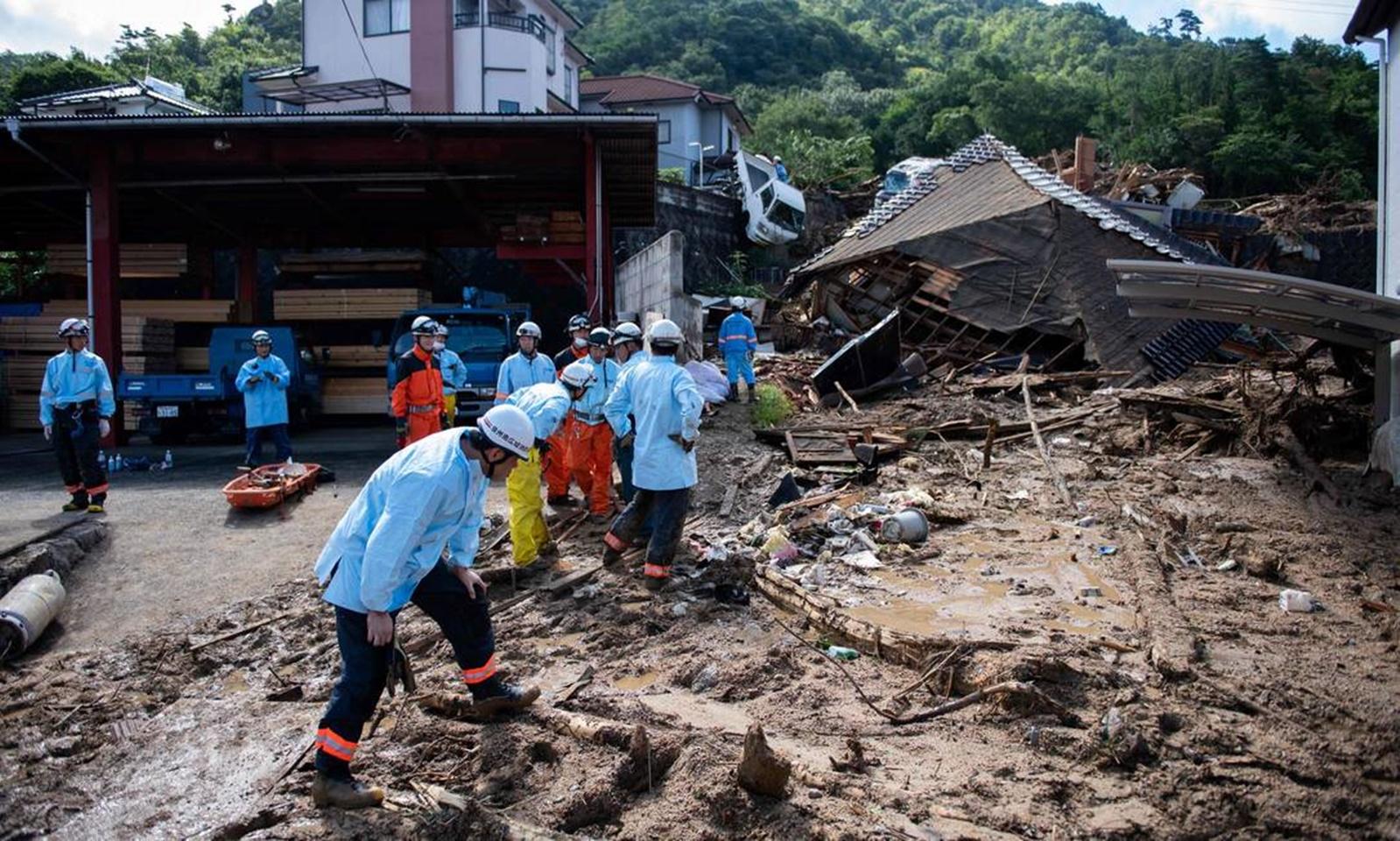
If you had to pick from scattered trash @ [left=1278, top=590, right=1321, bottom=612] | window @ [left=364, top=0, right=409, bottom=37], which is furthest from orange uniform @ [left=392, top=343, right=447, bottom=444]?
window @ [left=364, top=0, right=409, bottom=37]

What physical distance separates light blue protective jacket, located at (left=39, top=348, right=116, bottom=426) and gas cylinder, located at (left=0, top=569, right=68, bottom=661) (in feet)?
7.78

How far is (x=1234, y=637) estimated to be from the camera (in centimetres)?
601

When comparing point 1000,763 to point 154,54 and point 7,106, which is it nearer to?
point 7,106

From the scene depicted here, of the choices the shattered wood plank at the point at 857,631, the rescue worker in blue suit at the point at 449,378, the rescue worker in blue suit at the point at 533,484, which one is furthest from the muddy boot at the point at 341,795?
the rescue worker in blue suit at the point at 449,378

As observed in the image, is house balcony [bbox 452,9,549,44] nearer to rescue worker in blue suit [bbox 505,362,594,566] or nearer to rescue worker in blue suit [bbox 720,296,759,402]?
rescue worker in blue suit [bbox 720,296,759,402]

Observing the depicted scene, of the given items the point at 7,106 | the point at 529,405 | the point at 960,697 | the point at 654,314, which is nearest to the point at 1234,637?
the point at 960,697

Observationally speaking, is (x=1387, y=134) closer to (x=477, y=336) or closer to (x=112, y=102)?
(x=477, y=336)

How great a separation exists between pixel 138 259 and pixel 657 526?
706 inches

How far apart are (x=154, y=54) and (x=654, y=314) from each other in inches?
2218

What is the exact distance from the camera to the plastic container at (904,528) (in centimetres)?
851

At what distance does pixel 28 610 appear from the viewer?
6.89m

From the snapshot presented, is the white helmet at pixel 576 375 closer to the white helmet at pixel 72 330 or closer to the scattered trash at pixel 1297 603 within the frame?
the white helmet at pixel 72 330

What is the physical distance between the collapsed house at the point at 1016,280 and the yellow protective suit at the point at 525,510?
8998 millimetres

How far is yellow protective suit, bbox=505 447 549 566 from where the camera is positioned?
7703mm
